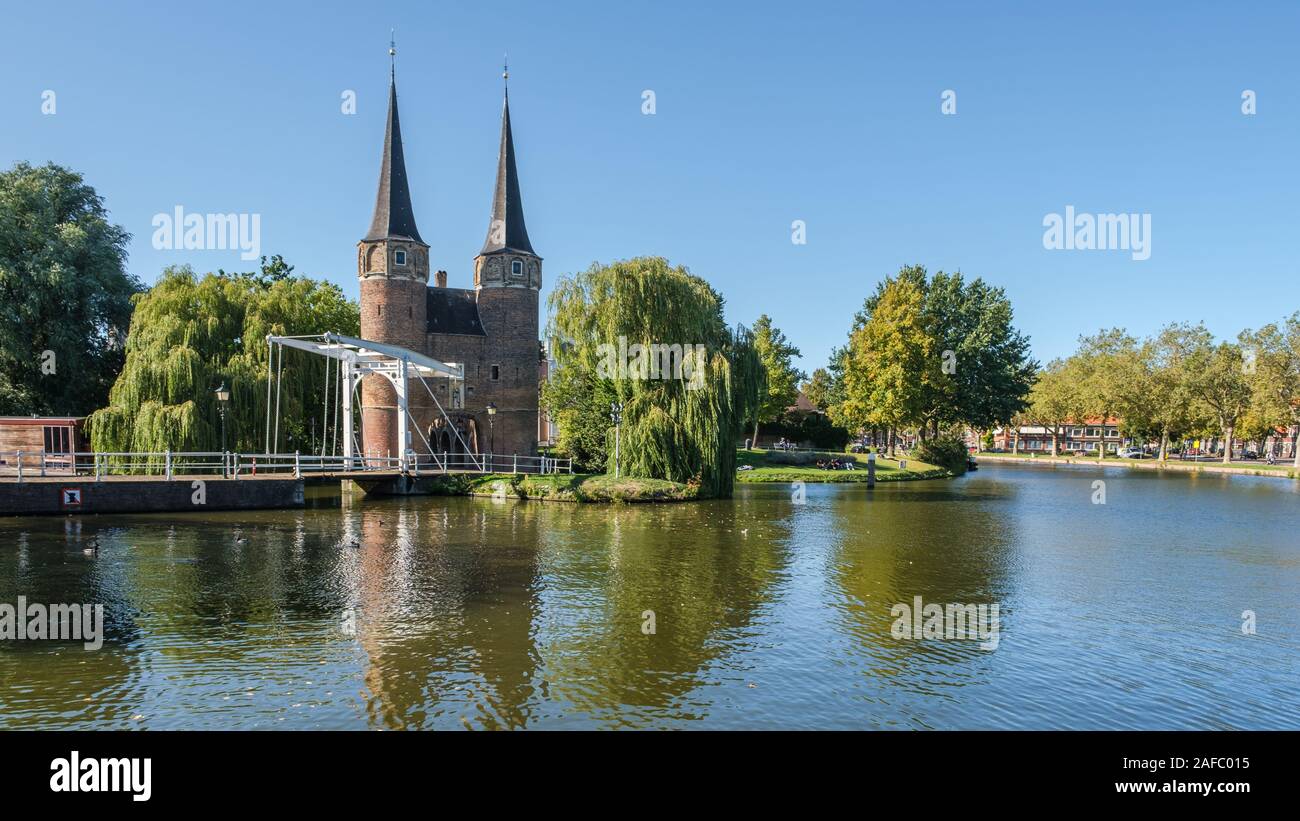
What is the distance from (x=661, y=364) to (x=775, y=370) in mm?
30444

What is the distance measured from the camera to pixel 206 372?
96.6 feet

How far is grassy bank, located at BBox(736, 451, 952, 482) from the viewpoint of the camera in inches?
1650

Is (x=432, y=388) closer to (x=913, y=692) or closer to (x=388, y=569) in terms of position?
(x=388, y=569)

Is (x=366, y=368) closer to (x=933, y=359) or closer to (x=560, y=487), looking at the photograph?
(x=560, y=487)

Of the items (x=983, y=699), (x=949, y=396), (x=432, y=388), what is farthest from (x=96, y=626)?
(x=949, y=396)

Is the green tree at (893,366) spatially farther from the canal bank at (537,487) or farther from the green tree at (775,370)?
the canal bank at (537,487)

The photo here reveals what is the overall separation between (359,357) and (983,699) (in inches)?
1108

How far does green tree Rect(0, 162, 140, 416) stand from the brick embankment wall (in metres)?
11.3

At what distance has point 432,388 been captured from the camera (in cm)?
3775

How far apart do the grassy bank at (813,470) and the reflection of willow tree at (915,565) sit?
12271 mm

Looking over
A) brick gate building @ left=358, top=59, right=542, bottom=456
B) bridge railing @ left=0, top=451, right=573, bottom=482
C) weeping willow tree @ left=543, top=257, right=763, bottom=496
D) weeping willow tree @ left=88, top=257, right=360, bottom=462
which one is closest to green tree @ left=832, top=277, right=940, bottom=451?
weeping willow tree @ left=543, top=257, right=763, bottom=496

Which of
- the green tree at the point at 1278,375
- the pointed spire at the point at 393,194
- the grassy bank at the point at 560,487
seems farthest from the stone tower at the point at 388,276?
the green tree at the point at 1278,375

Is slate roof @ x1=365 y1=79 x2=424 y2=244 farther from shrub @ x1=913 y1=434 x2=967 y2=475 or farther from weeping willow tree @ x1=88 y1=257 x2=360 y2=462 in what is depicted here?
shrub @ x1=913 y1=434 x2=967 y2=475

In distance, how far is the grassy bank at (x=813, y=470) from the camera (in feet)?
137
